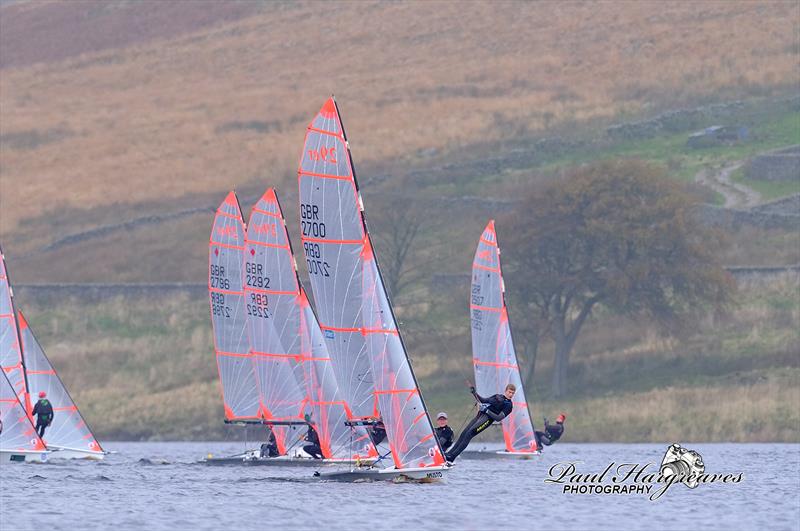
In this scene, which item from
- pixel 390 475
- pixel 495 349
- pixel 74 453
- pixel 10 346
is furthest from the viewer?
pixel 495 349

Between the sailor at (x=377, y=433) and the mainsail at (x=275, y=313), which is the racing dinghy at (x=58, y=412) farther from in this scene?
the sailor at (x=377, y=433)

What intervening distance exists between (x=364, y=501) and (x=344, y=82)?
105 m

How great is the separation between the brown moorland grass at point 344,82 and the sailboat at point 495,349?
5789 cm

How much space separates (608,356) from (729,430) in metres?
11.5

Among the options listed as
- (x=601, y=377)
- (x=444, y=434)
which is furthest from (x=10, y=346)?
(x=601, y=377)

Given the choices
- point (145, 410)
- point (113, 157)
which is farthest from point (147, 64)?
point (145, 410)

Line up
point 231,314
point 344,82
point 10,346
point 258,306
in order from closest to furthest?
→ point 258,306 → point 10,346 → point 231,314 → point 344,82

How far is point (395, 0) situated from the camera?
15775cm

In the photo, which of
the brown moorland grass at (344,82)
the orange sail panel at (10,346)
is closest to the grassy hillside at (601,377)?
the orange sail panel at (10,346)

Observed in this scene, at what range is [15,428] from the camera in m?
45.7

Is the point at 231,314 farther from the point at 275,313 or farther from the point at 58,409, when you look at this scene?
the point at 58,409

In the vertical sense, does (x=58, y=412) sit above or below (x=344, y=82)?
below

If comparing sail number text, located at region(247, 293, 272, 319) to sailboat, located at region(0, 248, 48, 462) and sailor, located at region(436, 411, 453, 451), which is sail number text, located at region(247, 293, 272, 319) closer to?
sailboat, located at region(0, 248, 48, 462)

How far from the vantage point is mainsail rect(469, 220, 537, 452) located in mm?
50344
